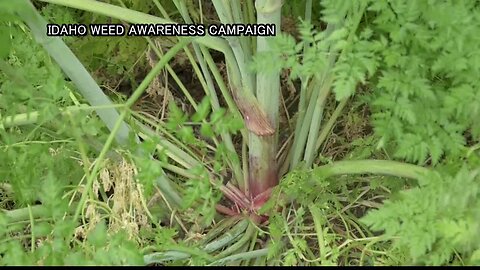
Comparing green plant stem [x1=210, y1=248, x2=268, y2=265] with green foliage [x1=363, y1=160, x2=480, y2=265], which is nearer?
green foliage [x1=363, y1=160, x2=480, y2=265]

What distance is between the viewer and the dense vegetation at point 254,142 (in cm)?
94

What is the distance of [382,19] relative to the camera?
3.22 ft

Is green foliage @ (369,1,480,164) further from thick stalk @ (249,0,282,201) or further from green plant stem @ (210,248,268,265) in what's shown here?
green plant stem @ (210,248,268,265)

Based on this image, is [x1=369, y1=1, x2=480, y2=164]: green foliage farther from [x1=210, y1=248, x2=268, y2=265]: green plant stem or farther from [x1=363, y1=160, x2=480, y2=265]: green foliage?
[x1=210, y1=248, x2=268, y2=265]: green plant stem

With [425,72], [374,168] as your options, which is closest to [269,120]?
[374,168]

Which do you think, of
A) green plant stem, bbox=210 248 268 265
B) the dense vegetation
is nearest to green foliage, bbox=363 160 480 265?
the dense vegetation

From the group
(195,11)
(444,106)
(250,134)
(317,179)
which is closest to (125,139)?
(250,134)

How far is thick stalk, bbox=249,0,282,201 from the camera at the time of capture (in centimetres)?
116

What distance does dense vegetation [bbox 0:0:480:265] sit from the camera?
3.09 ft

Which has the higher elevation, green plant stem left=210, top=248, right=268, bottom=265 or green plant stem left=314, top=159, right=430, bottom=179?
green plant stem left=314, top=159, right=430, bottom=179

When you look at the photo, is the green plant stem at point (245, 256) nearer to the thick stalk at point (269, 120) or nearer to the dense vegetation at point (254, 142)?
the dense vegetation at point (254, 142)

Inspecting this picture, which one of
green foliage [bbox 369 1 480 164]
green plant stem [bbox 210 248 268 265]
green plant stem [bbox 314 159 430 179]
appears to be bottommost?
green plant stem [bbox 210 248 268 265]

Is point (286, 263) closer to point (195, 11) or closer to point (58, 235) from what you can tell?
point (58, 235)

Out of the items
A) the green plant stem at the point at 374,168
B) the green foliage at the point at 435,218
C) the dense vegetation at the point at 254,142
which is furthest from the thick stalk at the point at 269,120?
the green foliage at the point at 435,218
